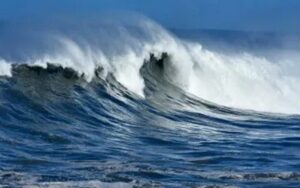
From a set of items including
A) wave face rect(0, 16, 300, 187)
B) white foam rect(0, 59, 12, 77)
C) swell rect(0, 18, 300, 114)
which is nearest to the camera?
wave face rect(0, 16, 300, 187)

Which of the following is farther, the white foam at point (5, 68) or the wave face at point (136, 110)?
the white foam at point (5, 68)

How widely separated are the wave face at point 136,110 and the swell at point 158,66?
4 cm

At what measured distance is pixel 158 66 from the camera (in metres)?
21.2

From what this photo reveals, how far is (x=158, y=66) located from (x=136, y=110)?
5.02 metres

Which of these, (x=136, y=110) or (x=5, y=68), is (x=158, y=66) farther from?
(x=5, y=68)

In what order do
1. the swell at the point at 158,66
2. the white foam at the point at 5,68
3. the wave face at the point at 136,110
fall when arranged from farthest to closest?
1. the swell at the point at 158,66
2. the white foam at the point at 5,68
3. the wave face at the point at 136,110

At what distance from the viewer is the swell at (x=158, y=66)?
60.7 feet

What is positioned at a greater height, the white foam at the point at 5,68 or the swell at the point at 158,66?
the swell at the point at 158,66

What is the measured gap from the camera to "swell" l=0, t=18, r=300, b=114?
1852 centimetres

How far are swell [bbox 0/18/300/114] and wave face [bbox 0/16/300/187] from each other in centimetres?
4

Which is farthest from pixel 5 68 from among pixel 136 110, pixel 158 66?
pixel 158 66

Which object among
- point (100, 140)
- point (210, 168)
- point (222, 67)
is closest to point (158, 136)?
point (100, 140)

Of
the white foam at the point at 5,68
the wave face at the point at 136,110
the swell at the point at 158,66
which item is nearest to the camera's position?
the wave face at the point at 136,110

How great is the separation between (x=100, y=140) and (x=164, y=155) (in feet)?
5.24
